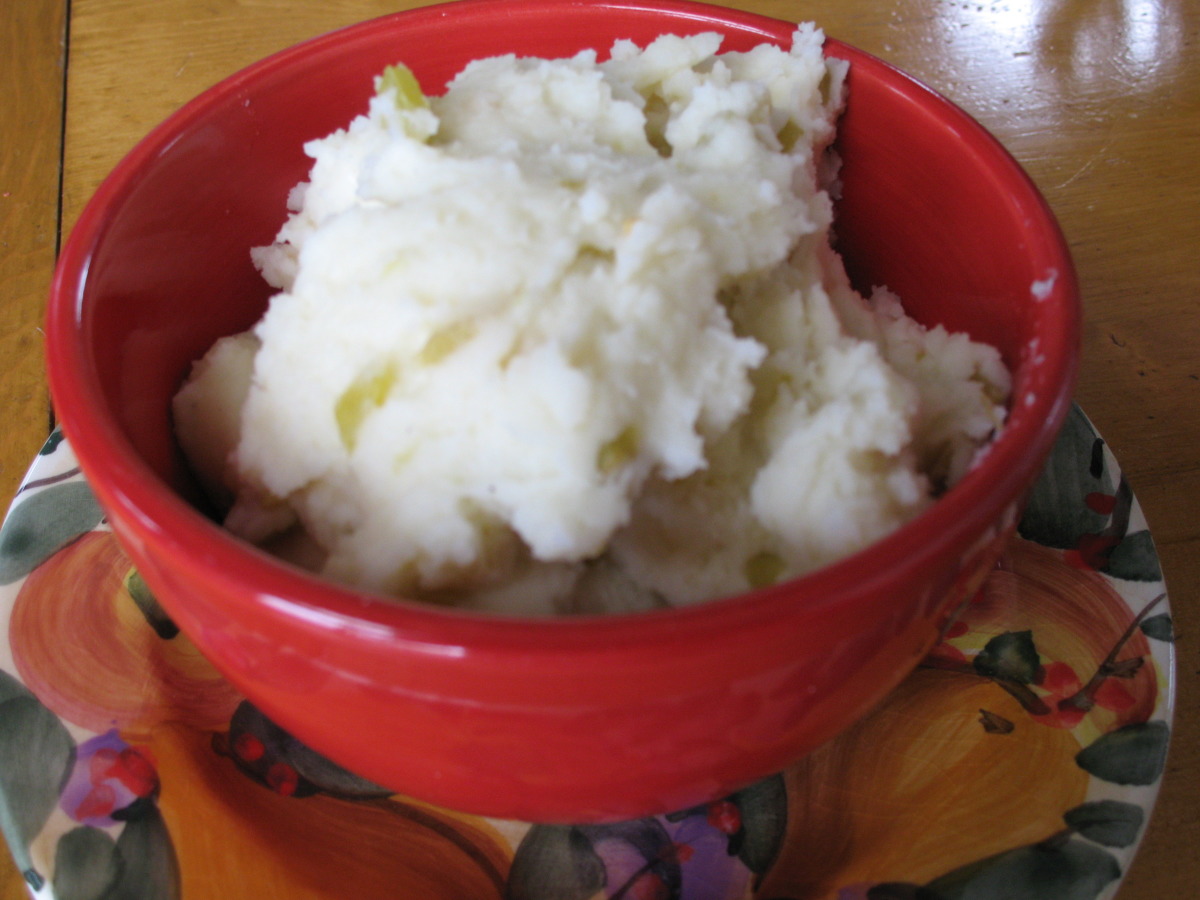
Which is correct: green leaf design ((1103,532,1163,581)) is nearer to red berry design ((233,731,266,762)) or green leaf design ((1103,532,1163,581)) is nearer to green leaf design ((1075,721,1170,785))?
green leaf design ((1075,721,1170,785))

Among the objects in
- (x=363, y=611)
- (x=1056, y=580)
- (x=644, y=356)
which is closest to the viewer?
(x=363, y=611)

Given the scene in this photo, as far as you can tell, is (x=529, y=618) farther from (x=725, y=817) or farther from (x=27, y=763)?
(x=27, y=763)

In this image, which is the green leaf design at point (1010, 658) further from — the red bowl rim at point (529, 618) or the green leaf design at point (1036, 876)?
the red bowl rim at point (529, 618)

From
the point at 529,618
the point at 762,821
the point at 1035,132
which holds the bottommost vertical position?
the point at 762,821

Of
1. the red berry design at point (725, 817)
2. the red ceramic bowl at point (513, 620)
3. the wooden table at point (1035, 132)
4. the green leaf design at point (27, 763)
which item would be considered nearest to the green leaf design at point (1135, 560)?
the wooden table at point (1035, 132)

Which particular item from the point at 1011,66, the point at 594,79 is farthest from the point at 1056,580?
the point at 1011,66

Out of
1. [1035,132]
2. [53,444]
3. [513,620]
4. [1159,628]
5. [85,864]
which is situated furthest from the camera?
[1035,132]

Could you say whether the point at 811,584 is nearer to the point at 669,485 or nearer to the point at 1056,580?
the point at 669,485

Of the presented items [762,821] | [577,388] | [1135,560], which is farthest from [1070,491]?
[577,388]
